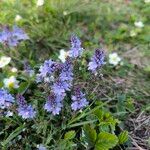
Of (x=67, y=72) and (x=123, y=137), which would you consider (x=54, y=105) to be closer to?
(x=67, y=72)

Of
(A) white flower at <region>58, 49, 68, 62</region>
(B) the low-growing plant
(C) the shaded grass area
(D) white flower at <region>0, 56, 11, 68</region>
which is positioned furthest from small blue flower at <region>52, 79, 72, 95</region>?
(D) white flower at <region>0, 56, 11, 68</region>

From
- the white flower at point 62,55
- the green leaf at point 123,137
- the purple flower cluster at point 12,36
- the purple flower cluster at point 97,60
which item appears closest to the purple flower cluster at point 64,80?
the purple flower cluster at point 97,60

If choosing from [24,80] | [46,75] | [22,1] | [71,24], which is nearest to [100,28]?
[71,24]

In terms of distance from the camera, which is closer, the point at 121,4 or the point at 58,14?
the point at 58,14

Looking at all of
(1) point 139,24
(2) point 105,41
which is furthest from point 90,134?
(1) point 139,24

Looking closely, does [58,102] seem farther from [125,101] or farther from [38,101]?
[125,101]

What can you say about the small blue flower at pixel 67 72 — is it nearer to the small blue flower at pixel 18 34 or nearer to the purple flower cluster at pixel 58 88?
the purple flower cluster at pixel 58 88

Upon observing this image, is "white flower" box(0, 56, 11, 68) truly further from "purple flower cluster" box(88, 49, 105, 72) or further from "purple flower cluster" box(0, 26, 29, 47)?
"purple flower cluster" box(88, 49, 105, 72)
